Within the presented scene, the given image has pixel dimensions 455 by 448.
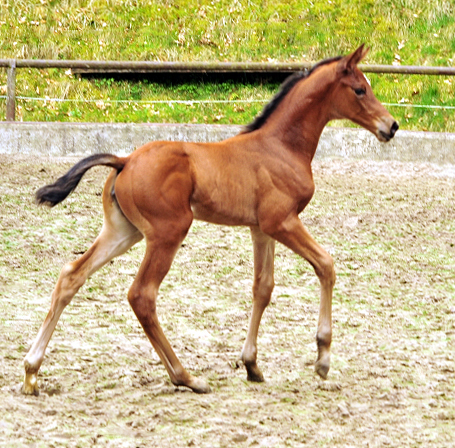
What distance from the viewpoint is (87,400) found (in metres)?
3.64

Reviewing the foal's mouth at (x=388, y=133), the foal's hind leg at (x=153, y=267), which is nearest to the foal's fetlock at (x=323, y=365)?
the foal's hind leg at (x=153, y=267)

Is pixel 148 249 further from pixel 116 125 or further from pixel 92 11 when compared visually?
pixel 92 11

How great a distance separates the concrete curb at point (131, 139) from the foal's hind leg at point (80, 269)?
21.4 ft

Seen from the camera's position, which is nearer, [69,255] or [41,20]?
[69,255]

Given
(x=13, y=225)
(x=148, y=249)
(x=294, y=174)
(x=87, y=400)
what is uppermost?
(x=294, y=174)

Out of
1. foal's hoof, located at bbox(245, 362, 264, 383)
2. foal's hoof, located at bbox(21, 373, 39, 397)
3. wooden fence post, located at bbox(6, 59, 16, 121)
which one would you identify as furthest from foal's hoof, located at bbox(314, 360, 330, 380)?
wooden fence post, located at bbox(6, 59, 16, 121)

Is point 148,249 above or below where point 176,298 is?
above

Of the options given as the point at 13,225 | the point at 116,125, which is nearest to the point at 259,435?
the point at 13,225

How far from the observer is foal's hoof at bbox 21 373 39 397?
3645 mm

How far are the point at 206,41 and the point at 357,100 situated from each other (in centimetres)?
993

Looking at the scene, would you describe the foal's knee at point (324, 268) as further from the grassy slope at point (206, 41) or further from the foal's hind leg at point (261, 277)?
the grassy slope at point (206, 41)

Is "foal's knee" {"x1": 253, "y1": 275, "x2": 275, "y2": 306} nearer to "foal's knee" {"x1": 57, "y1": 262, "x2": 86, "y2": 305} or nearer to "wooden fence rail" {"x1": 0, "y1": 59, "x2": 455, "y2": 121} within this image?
"foal's knee" {"x1": 57, "y1": 262, "x2": 86, "y2": 305}

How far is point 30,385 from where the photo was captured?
12.0 feet

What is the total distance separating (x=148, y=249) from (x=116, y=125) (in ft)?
23.0
